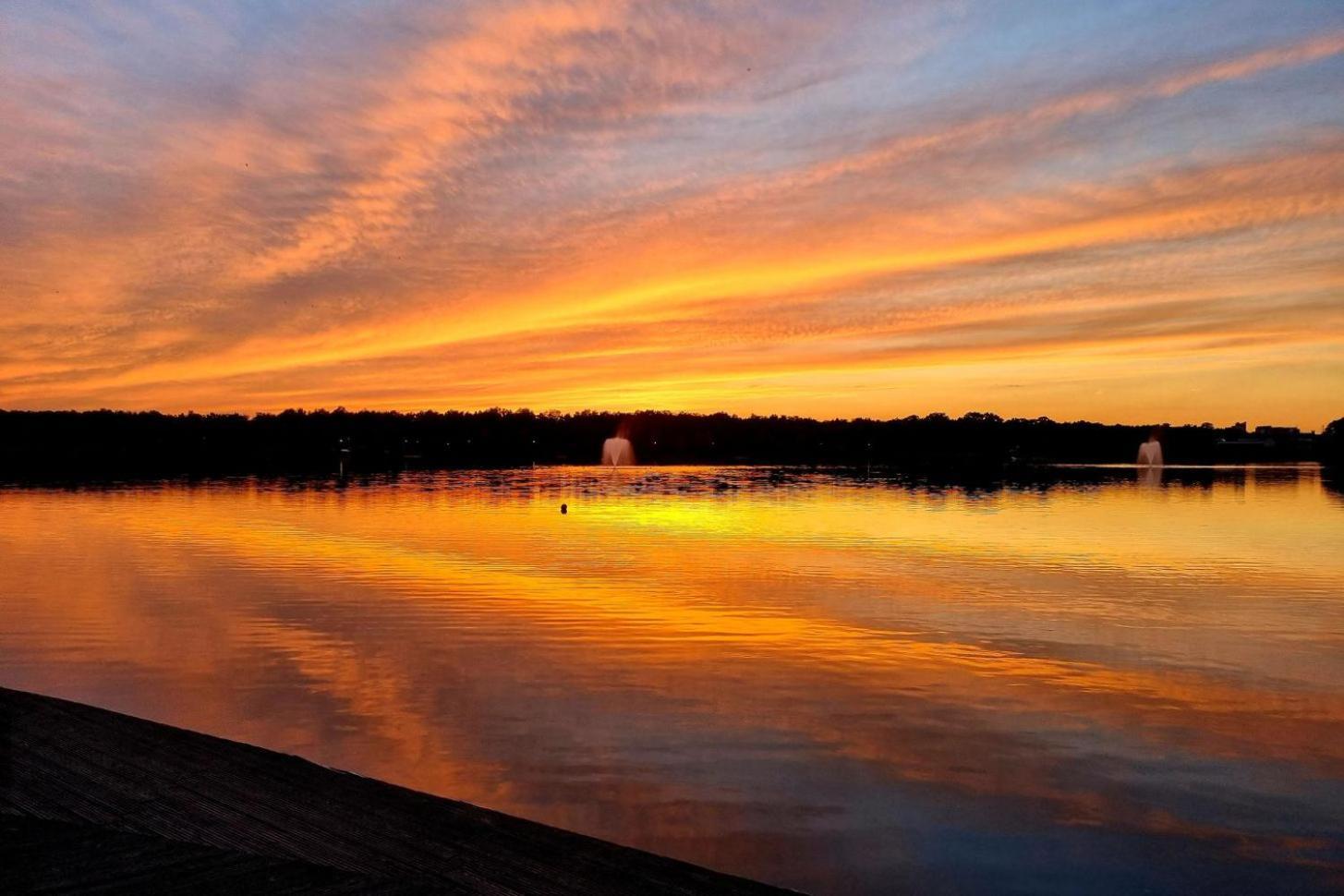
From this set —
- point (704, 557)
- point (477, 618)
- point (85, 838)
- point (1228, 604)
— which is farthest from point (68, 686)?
point (1228, 604)

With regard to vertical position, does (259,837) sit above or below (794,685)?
above

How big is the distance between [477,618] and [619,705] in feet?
28.9

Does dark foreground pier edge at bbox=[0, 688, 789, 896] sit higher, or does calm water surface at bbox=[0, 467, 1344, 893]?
dark foreground pier edge at bbox=[0, 688, 789, 896]

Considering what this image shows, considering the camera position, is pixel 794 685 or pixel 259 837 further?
pixel 794 685

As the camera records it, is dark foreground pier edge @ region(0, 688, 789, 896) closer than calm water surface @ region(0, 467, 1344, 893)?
Yes

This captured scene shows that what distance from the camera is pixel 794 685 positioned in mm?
16578

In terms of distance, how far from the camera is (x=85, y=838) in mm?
7387

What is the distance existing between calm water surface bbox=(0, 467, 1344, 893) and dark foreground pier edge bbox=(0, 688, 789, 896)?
279 centimetres

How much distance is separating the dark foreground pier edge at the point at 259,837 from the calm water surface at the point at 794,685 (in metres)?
2.79

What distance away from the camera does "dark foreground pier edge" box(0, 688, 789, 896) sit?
6.78m

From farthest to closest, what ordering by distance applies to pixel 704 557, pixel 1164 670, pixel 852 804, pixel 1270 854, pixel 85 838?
pixel 704 557 < pixel 1164 670 < pixel 852 804 < pixel 1270 854 < pixel 85 838

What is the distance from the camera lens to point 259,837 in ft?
24.4

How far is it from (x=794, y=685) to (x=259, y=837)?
1041cm

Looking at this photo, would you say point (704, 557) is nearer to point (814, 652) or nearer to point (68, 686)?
point (814, 652)
